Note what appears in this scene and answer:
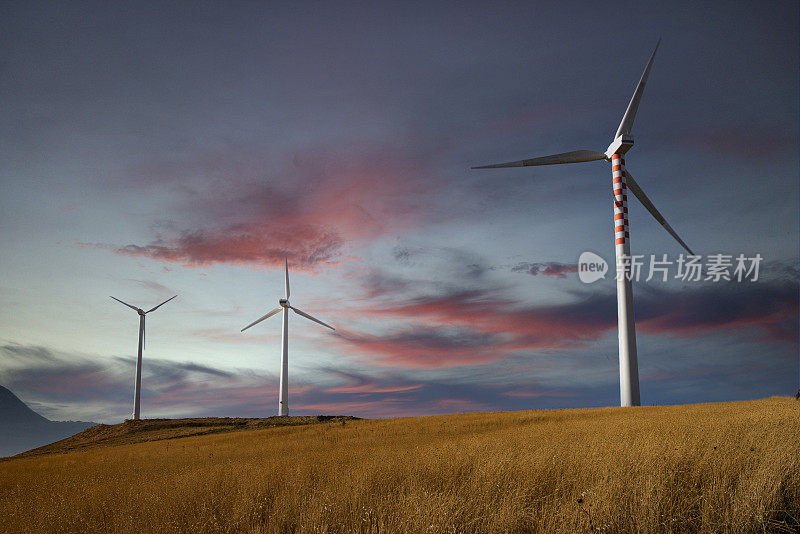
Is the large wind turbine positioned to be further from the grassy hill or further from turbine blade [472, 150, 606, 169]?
the grassy hill

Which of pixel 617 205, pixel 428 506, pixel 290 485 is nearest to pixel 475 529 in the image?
pixel 428 506

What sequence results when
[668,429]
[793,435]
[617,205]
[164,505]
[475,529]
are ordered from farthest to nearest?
1. [617,205]
2. [668,429]
3. [793,435]
4. [164,505]
5. [475,529]

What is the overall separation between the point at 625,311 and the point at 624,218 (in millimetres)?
8201

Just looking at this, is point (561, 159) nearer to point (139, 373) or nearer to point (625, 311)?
point (625, 311)

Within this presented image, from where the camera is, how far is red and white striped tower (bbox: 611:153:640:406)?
45031 mm

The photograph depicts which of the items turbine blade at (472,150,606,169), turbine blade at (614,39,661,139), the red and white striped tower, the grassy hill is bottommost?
the grassy hill

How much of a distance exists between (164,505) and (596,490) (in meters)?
9.23

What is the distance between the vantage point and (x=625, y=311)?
4581 cm

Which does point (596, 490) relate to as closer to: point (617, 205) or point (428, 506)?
point (428, 506)

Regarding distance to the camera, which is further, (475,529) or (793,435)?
(793,435)

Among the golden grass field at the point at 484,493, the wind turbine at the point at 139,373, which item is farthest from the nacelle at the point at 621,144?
the wind turbine at the point at 139,373

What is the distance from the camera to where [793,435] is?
15586 millimetres

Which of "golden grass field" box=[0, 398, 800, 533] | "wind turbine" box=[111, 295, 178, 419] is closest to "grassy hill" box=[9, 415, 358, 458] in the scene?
"wind turbine" box=[111, 295, 178, 419]

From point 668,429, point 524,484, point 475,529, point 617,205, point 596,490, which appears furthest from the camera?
point 617,205
